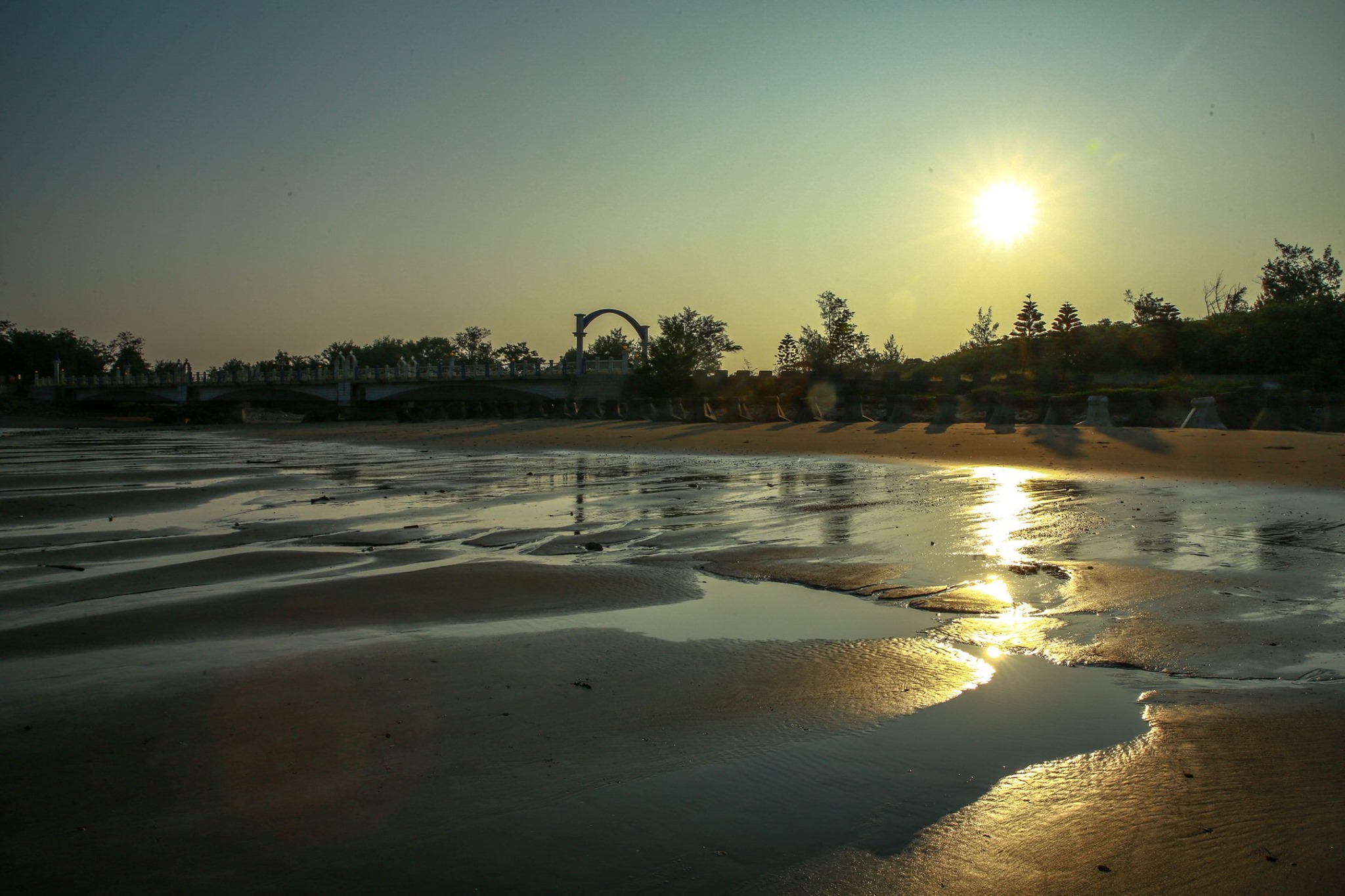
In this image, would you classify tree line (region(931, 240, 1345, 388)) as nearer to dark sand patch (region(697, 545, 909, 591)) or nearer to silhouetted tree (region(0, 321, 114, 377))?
dark sand patch (region(697, 545, 909, 591))

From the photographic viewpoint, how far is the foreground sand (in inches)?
739

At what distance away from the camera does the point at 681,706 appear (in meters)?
5.03

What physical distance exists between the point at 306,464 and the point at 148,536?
13.8 metres

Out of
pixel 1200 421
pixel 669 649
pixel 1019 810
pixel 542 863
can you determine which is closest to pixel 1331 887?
pixel 1019 810

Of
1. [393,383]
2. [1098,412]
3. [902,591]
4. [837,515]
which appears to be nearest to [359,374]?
[393,383]

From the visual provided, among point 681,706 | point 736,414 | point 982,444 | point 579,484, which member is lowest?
point 579,484

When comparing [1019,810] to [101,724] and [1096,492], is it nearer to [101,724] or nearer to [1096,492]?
[101,724]

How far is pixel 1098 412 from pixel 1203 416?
12.1ft

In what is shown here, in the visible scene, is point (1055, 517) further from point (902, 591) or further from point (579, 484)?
point (579, 484)

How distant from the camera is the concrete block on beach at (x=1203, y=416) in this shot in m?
27.7

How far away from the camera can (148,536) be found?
38.2ft

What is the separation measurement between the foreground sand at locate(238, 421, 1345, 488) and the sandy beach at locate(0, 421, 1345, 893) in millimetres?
6949

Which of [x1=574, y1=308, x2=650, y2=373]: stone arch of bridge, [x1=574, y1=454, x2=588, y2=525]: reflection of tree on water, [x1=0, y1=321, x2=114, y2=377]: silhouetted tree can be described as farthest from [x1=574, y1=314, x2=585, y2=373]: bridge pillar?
[x1=0, y1=321, x2=114, y2=377]: silhouetted tree

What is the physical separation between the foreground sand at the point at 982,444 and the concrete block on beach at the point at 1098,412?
1.83m
